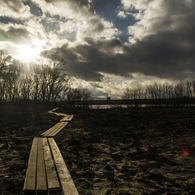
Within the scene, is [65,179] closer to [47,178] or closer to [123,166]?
[47,178]

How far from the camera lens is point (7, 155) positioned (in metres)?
3.68

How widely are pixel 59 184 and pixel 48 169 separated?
53cm

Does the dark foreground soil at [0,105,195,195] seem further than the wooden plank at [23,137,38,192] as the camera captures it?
Yes

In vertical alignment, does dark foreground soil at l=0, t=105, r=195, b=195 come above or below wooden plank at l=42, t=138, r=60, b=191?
below

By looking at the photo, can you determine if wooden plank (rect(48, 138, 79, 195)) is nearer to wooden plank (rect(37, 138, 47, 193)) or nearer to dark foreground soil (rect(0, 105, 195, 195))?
dark foreground soil (rect(0, 105, 195, 195))

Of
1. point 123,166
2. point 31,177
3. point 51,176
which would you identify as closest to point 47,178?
point 51,176

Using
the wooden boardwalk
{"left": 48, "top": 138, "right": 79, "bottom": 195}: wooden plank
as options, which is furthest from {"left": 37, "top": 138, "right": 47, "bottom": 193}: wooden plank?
{"left": 48, "top": 138, "right": 79, "bottom": 195}: wooden plank

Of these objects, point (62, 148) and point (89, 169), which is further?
point (62, 148)

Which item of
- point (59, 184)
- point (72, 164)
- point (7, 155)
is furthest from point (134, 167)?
point (7, 155)

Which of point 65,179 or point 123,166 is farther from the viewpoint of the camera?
point 123,166

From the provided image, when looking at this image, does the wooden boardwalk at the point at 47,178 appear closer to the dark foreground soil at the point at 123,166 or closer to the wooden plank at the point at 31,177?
the wooden plank at the point at 31,177

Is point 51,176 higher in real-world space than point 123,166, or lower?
higher

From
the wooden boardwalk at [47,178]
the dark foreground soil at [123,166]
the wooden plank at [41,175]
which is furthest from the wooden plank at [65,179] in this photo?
the wooden plank at [41,175]

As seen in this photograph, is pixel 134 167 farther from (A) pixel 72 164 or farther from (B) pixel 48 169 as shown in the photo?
(B) pixel 48 169
